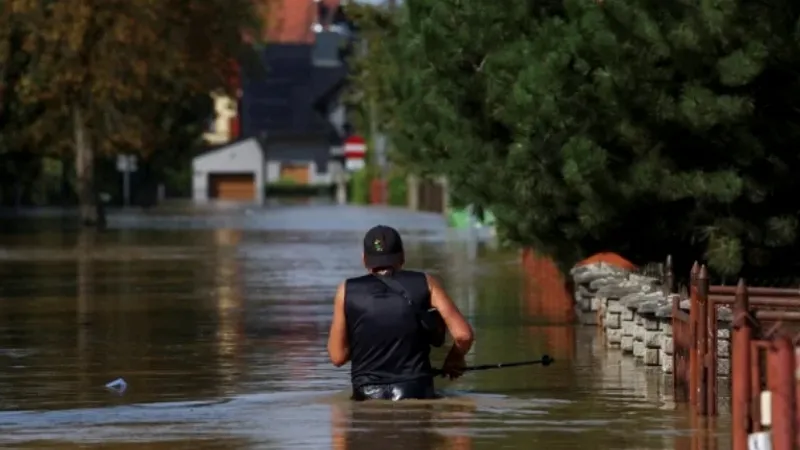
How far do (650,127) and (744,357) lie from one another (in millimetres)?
9739

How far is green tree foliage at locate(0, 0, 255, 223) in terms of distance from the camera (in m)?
58.5

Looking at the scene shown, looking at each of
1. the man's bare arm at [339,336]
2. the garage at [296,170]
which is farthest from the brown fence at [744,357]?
the garage at [296,170]

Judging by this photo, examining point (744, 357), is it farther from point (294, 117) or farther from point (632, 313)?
point (294, 117)

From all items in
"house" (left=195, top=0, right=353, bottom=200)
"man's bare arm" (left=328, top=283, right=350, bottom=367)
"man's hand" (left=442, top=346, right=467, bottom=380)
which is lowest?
"man's hand" (left=442, top=346, right=467, bottom=380)

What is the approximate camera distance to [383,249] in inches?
572

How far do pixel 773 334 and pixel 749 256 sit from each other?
10592mm

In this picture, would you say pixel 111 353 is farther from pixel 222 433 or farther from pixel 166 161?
pixel 166 161

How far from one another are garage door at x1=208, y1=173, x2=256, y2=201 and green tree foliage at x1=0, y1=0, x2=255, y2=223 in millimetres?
86190

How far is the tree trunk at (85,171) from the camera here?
62.8m

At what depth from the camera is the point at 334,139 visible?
518ft

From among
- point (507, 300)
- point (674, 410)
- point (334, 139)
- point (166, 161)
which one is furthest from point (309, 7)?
point (674, 410)

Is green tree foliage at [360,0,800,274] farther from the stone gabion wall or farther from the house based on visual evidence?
the house

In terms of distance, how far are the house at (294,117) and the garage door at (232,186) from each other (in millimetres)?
151

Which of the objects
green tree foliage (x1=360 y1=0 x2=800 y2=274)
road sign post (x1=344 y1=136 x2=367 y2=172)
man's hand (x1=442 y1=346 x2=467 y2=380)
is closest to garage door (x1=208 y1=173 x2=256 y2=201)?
road sign post (x1=344 y1=136 x2=367 y2=172)
